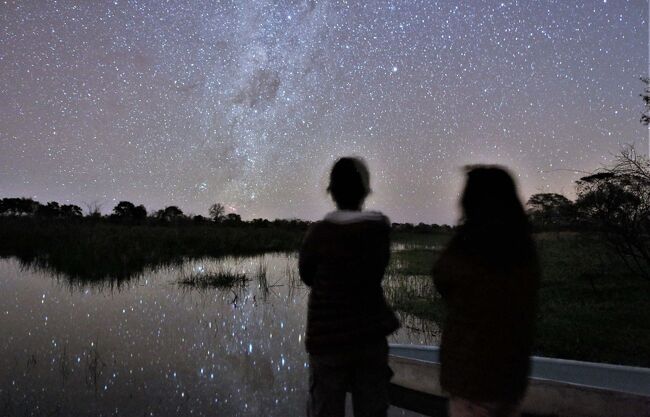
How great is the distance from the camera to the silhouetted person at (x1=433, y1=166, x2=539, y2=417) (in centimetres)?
187

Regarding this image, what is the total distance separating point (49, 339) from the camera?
25.1ft

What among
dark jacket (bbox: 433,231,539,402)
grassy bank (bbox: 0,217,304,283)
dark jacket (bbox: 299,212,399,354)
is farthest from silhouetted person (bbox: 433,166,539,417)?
grassy bank (bbox: 0,217,304,283)

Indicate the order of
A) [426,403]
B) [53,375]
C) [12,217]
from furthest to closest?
[12,217] < [53,375] < [426,403]

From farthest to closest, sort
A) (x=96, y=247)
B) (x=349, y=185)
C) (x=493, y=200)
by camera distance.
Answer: (x=96, y=247) < (x=349, y=185) < (x=493, y=200)

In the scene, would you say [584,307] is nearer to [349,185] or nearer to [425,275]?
[425,275]

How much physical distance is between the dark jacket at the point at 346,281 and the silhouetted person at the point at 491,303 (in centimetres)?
44

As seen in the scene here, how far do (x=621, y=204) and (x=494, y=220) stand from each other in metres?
9.51

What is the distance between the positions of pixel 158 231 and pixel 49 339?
17.7m

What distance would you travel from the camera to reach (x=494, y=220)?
193 cm

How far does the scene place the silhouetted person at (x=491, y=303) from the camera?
1873 mm

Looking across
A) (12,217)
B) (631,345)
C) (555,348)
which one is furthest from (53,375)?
(12,217)

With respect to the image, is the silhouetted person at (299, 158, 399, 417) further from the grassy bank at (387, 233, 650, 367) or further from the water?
the grassy bank at (387, 233, 650, 367)

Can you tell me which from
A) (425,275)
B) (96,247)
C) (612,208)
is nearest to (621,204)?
(612,208)

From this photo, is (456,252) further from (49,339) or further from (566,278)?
(566,278)
